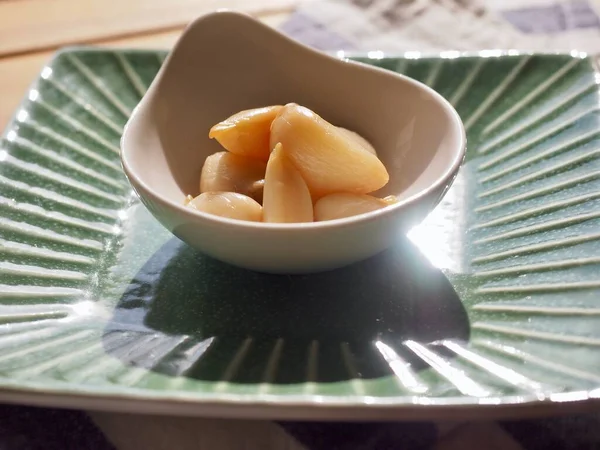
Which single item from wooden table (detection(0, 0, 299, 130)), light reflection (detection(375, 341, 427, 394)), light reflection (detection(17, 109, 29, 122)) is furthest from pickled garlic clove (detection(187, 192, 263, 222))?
wooden table (detection(0, 0, 299, 130))

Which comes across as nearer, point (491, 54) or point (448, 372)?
point (448, 372)

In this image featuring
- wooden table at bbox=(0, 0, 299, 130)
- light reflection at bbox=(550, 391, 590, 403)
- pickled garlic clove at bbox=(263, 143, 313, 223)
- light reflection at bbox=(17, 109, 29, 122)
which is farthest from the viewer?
wooden table at bbox=(0, 0, 299, 130)

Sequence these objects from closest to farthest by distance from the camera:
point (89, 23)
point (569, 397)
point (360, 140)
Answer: point (569, 397)
point (360, 140)
point (89, 23)

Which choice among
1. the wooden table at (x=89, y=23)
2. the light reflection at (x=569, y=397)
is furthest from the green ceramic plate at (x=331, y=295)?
the wooden table at (x=89, y=23)

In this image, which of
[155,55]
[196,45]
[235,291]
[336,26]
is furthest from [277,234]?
[336,26]

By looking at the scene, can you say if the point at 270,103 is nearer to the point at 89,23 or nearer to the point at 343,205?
the point at 343,205

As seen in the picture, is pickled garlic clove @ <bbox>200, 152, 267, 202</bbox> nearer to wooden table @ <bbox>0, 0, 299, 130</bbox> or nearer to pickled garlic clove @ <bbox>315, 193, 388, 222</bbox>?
pickled garlic clove @ <bbox>315, 193, 388, 222</bbox>

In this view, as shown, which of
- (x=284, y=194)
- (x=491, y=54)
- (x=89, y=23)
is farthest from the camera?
(x=89, y=23)

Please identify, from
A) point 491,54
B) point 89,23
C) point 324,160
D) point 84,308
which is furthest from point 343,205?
point 89,23
